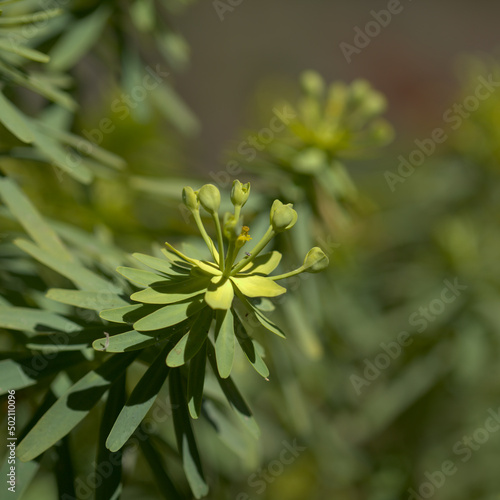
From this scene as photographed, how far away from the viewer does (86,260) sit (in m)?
0.68

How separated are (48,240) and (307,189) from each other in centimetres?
39

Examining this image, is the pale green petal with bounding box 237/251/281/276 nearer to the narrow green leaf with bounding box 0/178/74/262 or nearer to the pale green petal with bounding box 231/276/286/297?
the pale green petal with bounding box 231/276/286/297

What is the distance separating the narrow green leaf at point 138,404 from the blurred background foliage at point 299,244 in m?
0.07

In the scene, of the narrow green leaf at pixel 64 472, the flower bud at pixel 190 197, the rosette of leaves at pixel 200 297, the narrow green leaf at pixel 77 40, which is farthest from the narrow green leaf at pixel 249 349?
the narrow green leaf at pixel 77 40

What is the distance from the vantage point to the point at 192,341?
48cm

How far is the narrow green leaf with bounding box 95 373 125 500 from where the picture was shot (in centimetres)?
52

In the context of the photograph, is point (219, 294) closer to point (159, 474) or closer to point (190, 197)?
point (190, 197)

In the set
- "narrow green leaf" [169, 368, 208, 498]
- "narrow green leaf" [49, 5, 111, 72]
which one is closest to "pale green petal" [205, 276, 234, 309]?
"narrow green leaf" [169, 368, 208, 498]

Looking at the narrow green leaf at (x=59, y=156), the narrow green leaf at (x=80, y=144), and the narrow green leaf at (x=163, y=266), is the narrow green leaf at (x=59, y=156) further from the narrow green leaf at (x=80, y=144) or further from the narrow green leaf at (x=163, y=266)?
the narrow green leaf at (x=163, y=266)

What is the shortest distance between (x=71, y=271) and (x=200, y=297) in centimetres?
15

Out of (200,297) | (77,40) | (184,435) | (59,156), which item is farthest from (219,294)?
(77,40)

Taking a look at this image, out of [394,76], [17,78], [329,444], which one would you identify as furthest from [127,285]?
[394,76]

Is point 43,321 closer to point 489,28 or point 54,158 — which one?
point 54,158

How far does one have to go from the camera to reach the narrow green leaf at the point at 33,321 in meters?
0.51
